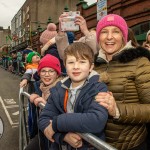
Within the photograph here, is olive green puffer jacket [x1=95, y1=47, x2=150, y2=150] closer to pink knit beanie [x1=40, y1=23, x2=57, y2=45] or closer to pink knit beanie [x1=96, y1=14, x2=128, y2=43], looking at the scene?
pink knit beanie [x1=96, y1=14, x2=128, y2=43]

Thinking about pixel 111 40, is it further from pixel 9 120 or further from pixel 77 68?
pixel 9 120

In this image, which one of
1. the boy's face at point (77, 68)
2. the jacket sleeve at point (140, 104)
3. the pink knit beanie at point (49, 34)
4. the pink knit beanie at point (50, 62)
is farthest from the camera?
the pink knit beanie at point (49, 34)

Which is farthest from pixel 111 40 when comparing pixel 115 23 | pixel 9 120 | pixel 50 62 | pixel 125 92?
pixel 9 120

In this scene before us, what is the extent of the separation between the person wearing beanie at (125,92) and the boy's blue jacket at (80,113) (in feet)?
0.23

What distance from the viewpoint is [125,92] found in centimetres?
184

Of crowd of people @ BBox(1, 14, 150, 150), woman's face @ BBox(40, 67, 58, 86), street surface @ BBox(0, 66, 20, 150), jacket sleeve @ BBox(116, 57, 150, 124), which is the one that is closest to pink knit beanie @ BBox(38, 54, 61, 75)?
woman's face @ BBox(40, 67, 58, 86)

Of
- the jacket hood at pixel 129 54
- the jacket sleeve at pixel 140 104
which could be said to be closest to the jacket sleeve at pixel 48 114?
the jacket sleeve at pixel 140 104

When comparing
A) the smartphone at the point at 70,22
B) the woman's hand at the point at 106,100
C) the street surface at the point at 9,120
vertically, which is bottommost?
the street surface at the point at 9,120

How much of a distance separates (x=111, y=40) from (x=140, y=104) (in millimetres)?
598

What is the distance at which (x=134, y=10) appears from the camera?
11.6 meters

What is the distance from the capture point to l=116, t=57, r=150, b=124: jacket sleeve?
172cm

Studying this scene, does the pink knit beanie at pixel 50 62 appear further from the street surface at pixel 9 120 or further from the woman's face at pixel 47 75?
the street surface at pixel 9 120

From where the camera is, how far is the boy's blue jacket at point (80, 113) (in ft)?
5.36

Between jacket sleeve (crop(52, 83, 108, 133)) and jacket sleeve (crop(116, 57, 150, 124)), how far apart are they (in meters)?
0.16
